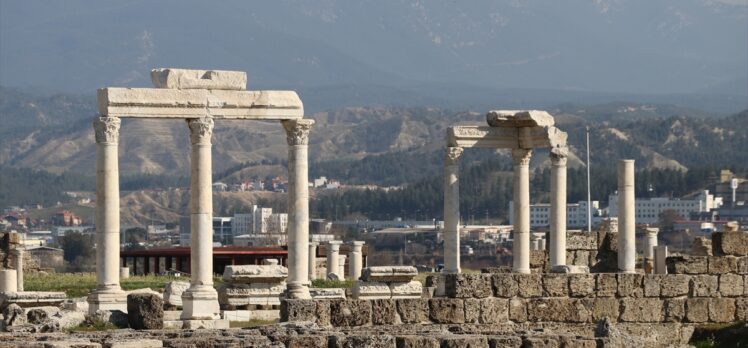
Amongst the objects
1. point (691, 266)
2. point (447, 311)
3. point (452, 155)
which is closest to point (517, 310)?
point (447, 311)

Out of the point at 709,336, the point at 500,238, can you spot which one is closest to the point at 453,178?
the point at 709,336

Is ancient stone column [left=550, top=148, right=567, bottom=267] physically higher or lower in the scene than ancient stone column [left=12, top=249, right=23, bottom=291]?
higher

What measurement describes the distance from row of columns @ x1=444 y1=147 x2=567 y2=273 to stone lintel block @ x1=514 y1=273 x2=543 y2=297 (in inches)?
673

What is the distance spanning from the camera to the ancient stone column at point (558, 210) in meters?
57.3

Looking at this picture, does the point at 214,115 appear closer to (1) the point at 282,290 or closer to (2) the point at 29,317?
(1) the point at 282,290

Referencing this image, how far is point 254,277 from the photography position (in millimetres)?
48531

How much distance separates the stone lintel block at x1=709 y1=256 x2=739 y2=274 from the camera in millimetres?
44250

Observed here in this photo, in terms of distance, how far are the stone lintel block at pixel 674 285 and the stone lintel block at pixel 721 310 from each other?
673 millimetres

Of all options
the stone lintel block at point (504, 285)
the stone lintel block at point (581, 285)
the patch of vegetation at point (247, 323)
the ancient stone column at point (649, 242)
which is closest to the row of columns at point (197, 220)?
the patch of vegetation at point (247, 323)

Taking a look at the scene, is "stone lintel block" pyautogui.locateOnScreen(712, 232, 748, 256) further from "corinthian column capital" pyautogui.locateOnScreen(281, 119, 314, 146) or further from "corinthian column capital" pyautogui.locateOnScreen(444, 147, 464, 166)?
"corinthian column capital" pyautogui.locateOnScreen(444, 147, 464, 166)

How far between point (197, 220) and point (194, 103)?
106 inches

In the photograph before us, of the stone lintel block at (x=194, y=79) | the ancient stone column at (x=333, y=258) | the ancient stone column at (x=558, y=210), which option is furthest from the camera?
the ancient stone column at (x=333, y=258)

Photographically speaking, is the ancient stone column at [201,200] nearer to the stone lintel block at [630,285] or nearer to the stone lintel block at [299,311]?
the stone lintel block at [630,285]

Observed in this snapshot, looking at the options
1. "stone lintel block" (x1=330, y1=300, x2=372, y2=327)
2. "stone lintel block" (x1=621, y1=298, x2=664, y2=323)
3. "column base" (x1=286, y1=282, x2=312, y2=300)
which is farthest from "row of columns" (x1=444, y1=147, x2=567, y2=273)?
"stone lintel block" (x1=330, y1=300, x2=372, y2=327)
